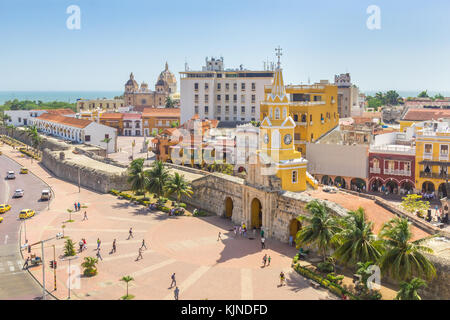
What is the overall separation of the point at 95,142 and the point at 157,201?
→ 179 ft

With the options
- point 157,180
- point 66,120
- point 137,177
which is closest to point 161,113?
point 66,120

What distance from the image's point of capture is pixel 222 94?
12244 cm

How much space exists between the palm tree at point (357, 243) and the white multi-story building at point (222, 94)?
274ft

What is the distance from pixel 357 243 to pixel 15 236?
124 ft

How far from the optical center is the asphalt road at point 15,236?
131 feet

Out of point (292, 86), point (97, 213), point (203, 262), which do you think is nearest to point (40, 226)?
point (97, 213)

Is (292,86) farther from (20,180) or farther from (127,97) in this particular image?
(127,97)

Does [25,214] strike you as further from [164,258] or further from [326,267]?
[326,267]

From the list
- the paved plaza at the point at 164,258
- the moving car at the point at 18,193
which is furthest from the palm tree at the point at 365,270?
the moving car at the point at 18,193

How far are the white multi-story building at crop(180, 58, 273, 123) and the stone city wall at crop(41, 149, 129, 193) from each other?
130 feet

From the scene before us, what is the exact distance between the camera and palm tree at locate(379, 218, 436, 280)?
33531 millimetres

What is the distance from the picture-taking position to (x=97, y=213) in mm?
62875

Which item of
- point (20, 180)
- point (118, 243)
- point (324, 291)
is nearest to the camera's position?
point (324, 291)

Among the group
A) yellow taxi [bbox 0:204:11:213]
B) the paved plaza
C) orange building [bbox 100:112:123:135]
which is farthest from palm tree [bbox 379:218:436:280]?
orange building [bbox 100:112:123:135]
